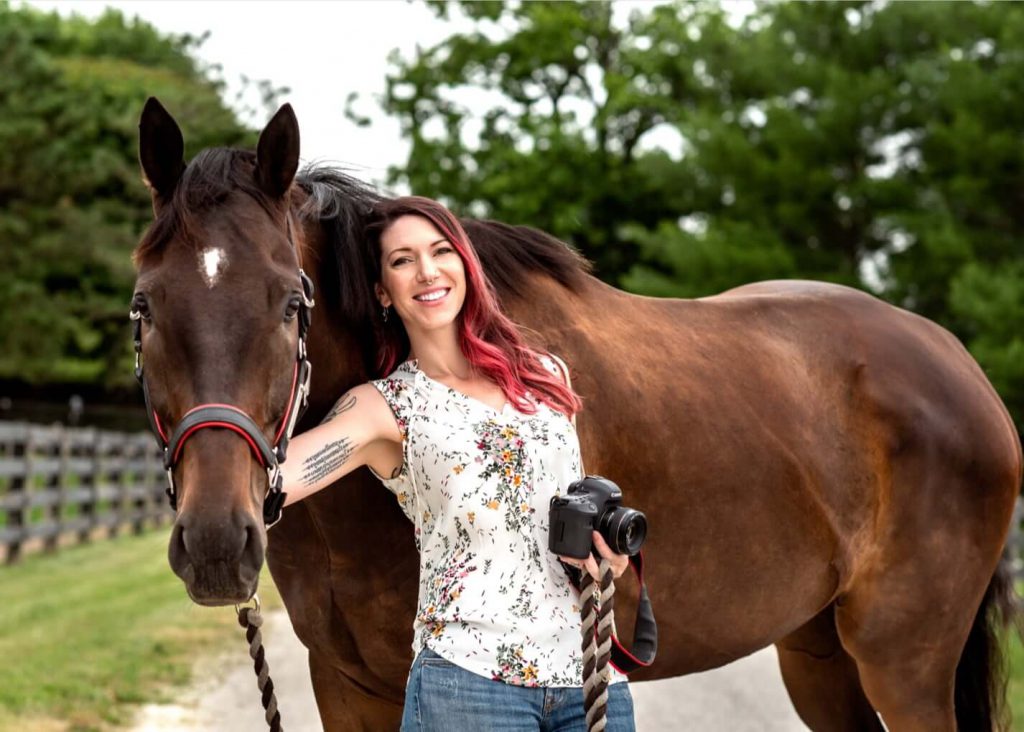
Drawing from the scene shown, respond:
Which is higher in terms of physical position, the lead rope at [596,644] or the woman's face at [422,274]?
the woman's face at [422,274]

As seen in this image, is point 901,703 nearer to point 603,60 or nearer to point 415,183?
point 415,183

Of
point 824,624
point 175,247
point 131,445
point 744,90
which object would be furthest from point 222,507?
point 744,90

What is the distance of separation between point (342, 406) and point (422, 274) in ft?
1.10

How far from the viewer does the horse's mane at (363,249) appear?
9.61 ft

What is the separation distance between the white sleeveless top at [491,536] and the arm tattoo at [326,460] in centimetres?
13

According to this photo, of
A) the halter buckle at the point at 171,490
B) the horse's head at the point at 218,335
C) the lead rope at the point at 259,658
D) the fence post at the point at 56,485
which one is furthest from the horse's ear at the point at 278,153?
the fence post at the point at 56,485

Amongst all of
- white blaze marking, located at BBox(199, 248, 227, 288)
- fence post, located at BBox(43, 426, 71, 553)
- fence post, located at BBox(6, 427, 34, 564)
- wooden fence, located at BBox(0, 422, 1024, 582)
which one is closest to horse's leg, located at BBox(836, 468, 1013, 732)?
white blaze marking, located at BBox(199, 248, 227, 288)

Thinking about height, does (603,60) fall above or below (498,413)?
above

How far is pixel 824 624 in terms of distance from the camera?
4.40m

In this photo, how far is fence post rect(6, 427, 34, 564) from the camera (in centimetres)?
1210

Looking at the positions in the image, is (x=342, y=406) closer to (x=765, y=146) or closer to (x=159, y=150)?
(x=159, y=150)

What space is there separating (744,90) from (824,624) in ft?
71.1

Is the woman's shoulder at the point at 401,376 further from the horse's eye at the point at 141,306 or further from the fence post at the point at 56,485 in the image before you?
the fence post at the point at 56,485

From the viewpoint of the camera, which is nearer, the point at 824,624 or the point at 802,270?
the point at 824,624
